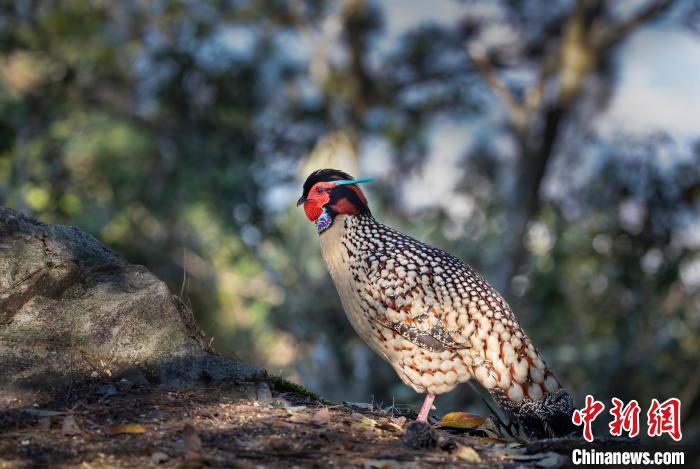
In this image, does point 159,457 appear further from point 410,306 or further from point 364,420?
point 410,306

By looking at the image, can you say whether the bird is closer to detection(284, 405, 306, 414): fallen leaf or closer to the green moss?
the green moss

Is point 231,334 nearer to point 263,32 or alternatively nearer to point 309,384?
point 309,384

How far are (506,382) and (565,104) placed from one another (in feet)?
35.3

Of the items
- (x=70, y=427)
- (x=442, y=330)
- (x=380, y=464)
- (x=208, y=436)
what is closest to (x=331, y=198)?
(x=442, y=330)

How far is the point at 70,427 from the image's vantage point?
3.95m

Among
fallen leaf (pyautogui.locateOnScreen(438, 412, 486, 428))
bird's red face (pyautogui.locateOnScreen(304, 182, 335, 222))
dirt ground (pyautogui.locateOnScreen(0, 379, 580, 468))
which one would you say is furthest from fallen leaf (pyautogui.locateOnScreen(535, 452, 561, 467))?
bird's red face (pyautogui.locateOnScreen(304, 182, 335, 222))

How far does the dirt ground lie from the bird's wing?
0.62m

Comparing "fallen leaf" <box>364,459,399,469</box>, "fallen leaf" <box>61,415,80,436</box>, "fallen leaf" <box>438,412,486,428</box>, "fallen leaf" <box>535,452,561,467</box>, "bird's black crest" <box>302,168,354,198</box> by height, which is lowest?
"fallen leaf" <box>61,415,80,436</box>

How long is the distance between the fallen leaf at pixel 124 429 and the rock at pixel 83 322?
0.52m

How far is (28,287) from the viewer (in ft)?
15.2

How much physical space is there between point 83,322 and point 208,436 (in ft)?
3.52

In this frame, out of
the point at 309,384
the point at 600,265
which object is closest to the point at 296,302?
the point at 309,384

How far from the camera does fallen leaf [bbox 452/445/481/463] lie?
4.09m

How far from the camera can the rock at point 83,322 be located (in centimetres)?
442
